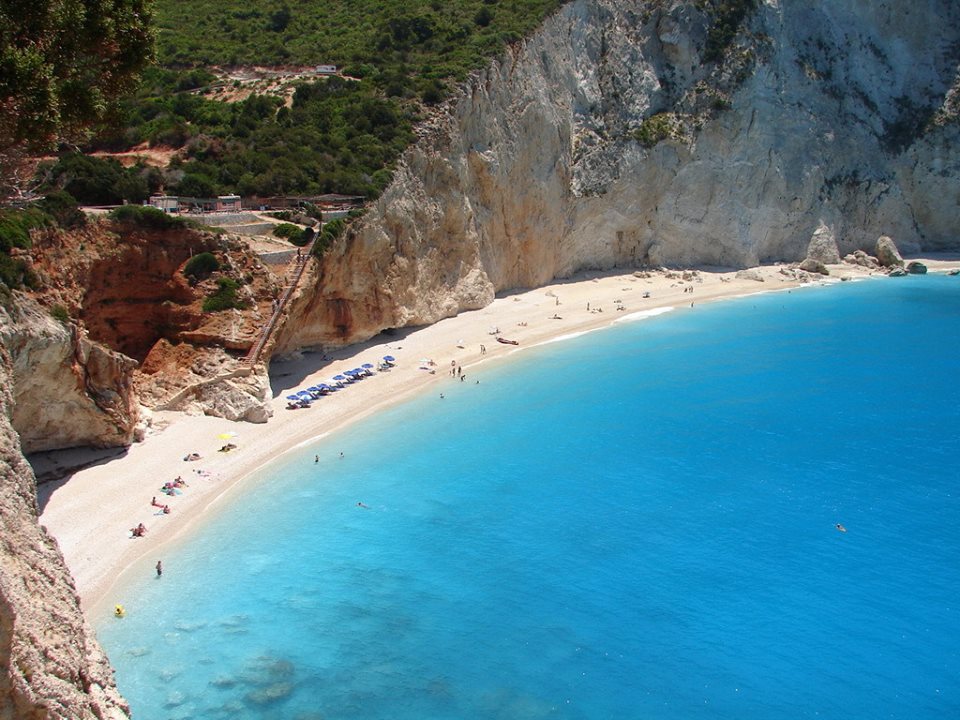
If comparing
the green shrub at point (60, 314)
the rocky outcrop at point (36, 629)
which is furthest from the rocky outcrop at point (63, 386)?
the rocky outcrop at point (36, 629)

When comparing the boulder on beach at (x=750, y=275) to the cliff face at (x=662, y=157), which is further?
the boulder on beach at (x=750, y=275)

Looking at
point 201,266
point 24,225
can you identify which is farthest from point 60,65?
point 201,266

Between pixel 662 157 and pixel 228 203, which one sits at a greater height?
pixel 662 157

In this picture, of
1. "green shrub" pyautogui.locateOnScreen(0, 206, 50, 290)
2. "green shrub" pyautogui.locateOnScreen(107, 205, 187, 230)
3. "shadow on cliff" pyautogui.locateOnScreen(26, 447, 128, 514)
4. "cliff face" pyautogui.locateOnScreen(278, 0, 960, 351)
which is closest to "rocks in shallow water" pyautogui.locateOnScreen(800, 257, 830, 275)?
"cliff face" pyautogui.locateOnScreen(278, 0, 960, 351)

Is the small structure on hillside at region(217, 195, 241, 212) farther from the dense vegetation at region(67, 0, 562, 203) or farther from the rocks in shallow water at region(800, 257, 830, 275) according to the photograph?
the rocks in shallow water at region(800, 257, 830, 275)

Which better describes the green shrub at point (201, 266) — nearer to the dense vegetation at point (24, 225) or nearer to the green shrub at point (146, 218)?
the green shrub at point (146, 218)

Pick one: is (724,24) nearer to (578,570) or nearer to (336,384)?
(336,384)
